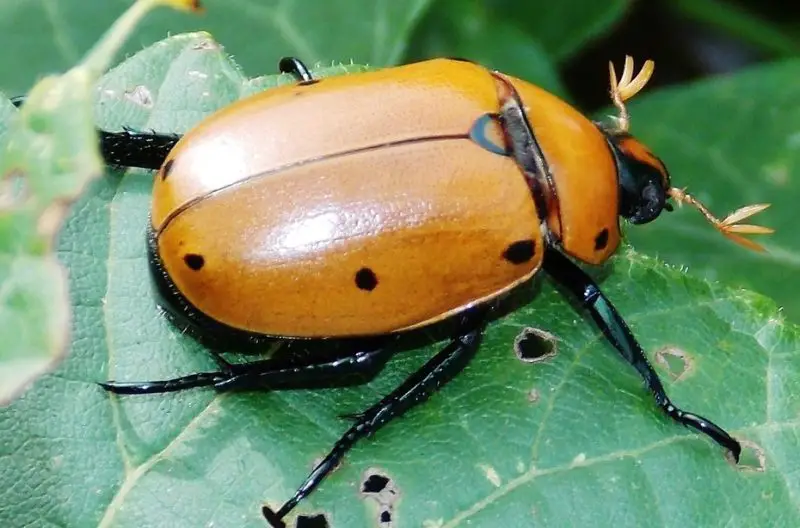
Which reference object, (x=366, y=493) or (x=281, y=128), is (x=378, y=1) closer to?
(x=281, y=128)

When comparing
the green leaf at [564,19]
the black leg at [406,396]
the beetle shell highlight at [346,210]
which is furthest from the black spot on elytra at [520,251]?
the green leaf at [564,19]

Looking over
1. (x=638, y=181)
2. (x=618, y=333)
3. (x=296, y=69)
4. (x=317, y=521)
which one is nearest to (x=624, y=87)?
(x=638, y=181)

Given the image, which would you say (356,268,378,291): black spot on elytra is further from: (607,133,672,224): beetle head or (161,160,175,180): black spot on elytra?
(607,133,672,224): beetle head

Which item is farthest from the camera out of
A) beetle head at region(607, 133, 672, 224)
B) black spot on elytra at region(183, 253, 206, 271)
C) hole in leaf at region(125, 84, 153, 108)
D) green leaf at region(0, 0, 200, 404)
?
beetle head at region(607, 133, 672, 224)

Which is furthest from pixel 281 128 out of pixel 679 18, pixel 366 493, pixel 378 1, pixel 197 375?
pixel 679 18

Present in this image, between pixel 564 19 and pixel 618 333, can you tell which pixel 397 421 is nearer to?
pixel 618 333

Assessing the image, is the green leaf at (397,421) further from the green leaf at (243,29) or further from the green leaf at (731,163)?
the green leaf at (731,163)

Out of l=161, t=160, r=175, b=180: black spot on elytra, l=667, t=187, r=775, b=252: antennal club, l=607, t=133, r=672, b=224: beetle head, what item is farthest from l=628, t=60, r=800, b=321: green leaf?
l=161, t=160, r=175, b=180: black spot on elytra
